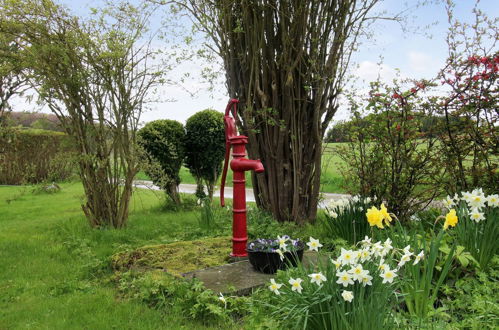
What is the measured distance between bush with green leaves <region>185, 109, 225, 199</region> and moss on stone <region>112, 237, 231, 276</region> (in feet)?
14.5

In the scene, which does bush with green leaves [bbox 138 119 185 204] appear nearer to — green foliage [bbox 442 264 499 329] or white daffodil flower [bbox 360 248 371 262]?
green foliage [bbox 442 264 499 329]

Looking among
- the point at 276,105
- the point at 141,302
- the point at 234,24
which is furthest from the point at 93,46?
the point at 141,302

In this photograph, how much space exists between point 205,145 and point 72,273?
16.6ft

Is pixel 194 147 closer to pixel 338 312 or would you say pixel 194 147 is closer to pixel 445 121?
pixel 445 121

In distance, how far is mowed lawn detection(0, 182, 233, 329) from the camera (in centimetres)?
285

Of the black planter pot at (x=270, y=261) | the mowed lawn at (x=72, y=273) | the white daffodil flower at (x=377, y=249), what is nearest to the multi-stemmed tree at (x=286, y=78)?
the mowed lawn at (x=72, y=273)

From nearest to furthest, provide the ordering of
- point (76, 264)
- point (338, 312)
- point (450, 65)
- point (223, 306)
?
point (338, 312) → point (223, 306) → point (76, 264) → point (450, 65)

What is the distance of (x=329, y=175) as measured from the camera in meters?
13.5

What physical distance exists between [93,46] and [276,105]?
239 centimetres

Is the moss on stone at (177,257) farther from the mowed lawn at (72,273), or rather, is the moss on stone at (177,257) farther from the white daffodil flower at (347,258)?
the white daffodil flower at (347,258)

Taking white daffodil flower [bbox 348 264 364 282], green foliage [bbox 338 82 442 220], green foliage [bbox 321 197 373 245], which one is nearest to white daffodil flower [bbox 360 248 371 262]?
white daffodil flower [bbox 348 264 364 282]

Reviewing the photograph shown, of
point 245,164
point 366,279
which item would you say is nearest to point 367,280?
point 366,279

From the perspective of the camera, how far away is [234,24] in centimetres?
566

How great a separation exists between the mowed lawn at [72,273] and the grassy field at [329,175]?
4.19 ft
